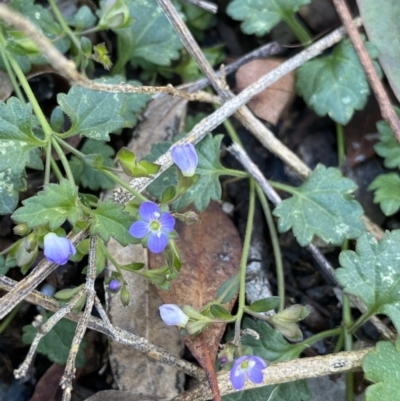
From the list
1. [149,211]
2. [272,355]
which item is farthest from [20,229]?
[272,355]

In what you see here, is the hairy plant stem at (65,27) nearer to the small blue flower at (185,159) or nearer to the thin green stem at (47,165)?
the thin green stem at (47,165)

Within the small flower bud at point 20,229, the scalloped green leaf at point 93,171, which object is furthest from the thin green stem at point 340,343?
the small flower bud at point 20,229

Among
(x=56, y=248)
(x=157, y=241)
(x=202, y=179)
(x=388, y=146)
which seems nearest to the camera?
(x=56, y=248)

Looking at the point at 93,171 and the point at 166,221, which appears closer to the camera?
the point at 166,221

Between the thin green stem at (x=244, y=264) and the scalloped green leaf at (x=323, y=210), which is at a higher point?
the thin green stem at (x=244, y=264)

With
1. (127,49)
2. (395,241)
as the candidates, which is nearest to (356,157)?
(395,241)

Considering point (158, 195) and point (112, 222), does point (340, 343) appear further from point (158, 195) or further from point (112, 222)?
point (112, 222)

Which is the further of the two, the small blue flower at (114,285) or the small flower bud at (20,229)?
the small blue flower at (114,285)

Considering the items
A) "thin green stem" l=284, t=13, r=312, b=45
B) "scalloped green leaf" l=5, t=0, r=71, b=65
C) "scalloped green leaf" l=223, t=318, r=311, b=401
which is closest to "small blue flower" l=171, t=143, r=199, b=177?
"scalloped green leaf" l=223, t=318, r=311, b=401
